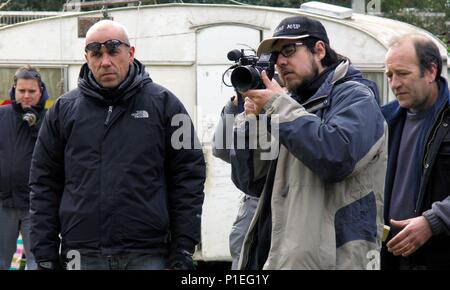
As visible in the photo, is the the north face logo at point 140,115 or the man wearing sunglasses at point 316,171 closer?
the man wearing sunglasses at point 316,171

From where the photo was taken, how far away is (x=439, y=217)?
4.62 meters

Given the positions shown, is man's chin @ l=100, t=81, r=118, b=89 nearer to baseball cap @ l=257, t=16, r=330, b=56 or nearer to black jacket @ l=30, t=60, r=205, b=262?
black jacket @ l=30, t=60, r=205, b=262

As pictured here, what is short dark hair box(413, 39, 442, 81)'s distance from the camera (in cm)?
491

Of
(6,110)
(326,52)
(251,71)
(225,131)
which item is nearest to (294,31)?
A: (326,52)

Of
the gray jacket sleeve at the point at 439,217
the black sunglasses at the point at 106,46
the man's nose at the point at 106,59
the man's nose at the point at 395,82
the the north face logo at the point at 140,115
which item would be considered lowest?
the gray jacket sleeve at the point at 439,217

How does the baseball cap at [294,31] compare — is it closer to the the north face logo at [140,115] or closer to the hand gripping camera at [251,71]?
the hand gripping camera at [251,71]

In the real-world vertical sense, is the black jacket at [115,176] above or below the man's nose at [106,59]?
below

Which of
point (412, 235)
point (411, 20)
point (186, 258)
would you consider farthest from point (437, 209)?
point (411, 20)

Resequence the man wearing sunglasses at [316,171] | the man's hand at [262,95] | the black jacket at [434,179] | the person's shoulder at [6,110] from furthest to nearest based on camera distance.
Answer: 1. the person's shoulder at [6,110]
2. the black jacket at [434,179]
3. the man's hand at [262,95]
4. the man wearing sunglasses at [316,171]

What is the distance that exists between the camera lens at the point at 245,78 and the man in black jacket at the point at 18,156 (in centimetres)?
388

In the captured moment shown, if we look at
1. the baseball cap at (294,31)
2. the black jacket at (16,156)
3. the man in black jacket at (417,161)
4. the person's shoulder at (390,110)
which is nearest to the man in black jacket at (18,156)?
the black jacket at (16,156)

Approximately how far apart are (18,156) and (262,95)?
410 cm

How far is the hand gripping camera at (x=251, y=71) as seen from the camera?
166 inches

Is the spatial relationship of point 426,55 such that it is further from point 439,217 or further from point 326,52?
point 439,217
